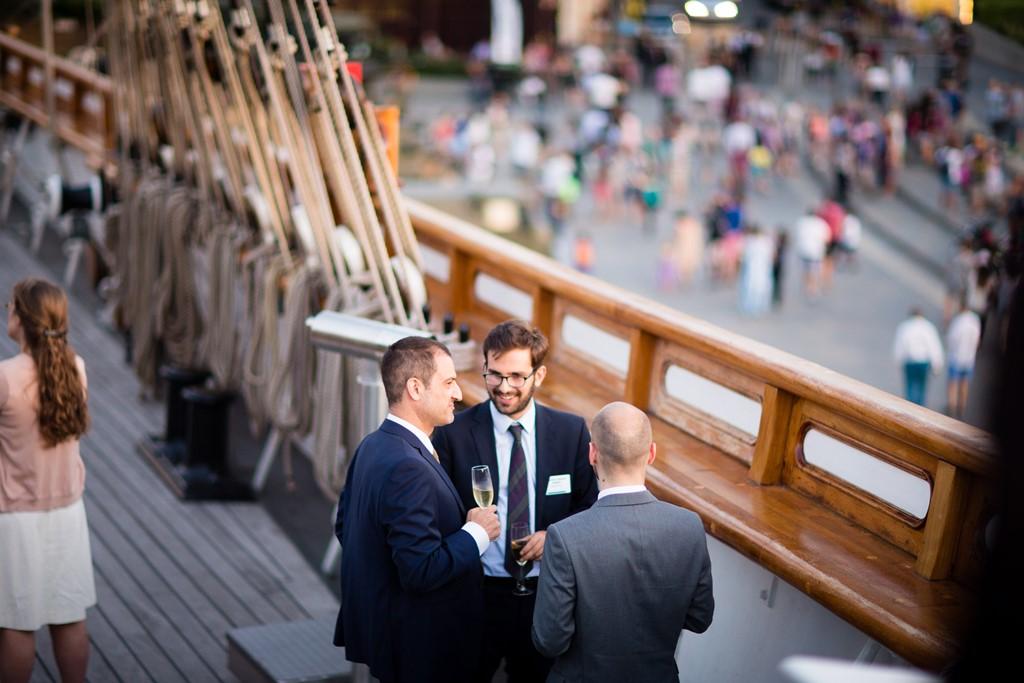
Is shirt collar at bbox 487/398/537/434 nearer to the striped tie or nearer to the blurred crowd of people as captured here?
the striped tie

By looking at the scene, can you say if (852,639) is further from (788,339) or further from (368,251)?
(788,339)

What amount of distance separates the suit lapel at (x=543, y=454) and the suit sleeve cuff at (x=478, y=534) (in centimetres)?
32

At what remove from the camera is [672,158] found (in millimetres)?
21797

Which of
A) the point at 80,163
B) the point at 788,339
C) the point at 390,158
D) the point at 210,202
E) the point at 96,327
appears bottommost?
the point at 788,339

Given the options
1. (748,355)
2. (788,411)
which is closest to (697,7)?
(748,355)

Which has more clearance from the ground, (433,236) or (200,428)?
(433,236)

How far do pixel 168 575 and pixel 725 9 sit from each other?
10.9 ft

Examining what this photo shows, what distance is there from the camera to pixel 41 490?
3.41 metres

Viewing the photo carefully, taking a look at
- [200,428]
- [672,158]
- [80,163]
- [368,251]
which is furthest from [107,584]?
[672,158]

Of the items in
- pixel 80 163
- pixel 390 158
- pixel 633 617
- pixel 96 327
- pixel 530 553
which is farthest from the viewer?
pixel 80 163

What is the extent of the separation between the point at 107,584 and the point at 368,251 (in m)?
1.59

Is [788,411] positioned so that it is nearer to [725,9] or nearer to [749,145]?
[725,9]

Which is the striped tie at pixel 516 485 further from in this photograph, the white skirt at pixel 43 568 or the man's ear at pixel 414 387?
the white skirt at pixel 43 568

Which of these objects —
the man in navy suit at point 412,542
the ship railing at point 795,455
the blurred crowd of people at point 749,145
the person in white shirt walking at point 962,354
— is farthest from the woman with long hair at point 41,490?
the person in white shirt walking at point 962,354
